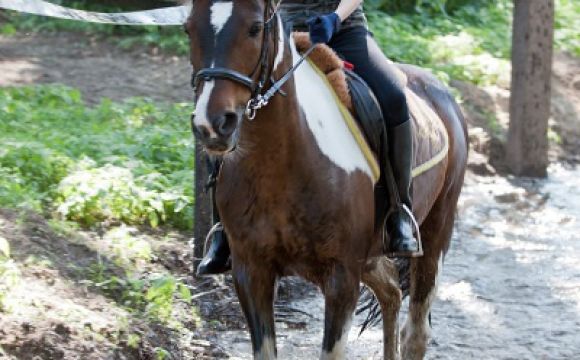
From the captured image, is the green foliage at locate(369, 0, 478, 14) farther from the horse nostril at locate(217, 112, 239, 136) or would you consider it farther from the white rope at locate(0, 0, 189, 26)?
the horse nostril at locate(217, 112, 239, 136)

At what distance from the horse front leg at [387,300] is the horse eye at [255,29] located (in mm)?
2718

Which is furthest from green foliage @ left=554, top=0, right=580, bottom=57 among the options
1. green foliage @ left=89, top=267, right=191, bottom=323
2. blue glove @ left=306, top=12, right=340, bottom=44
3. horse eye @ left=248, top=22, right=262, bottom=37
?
horse eye @ left=248, top=22, right=262, bottom=37

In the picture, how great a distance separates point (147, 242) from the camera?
338 inches

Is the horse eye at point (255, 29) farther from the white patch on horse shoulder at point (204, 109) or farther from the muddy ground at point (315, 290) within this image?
the muddy ground at point (315, 290)

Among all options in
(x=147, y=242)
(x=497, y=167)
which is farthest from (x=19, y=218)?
(x=497, y=167)

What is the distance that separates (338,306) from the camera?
5.51 m

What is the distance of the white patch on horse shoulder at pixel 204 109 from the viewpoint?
14.9ft

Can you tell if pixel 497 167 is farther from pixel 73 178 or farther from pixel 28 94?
pixel 73 178

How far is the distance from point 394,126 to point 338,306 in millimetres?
1189

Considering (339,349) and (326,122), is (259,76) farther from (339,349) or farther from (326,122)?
(339,349)

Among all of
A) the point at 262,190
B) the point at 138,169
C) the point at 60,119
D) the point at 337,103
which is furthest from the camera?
the point at 60,119

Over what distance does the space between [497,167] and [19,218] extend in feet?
27.6

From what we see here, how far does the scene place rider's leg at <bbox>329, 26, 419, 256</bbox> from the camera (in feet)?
20.1

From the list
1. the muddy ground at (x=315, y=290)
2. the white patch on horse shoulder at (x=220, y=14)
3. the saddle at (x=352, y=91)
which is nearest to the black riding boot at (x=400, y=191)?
the saddle at (x=352, y=91)
